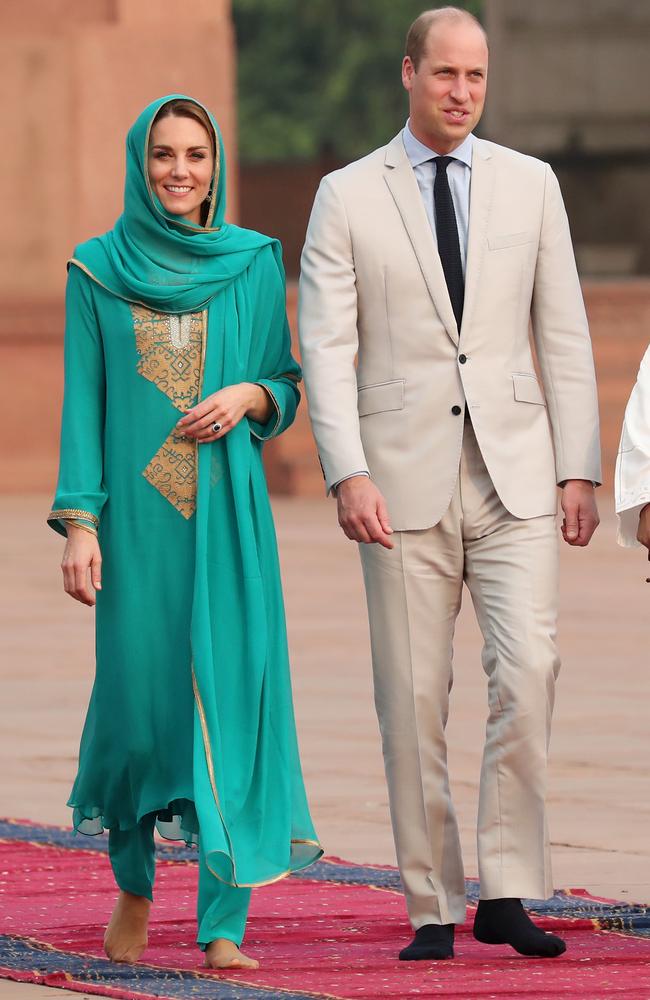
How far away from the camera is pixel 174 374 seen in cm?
568

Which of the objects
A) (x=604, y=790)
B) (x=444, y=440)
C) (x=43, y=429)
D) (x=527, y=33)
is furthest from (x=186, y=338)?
(x=527, y=33)

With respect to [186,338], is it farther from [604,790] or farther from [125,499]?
[604,790]

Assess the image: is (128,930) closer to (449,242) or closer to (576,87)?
(449,242)

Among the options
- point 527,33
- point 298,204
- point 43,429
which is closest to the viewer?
point 43,429

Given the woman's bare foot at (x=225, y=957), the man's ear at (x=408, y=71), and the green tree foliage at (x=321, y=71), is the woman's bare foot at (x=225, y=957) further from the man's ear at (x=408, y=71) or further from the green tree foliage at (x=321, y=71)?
the green tree foliage at (x=321, y=71)

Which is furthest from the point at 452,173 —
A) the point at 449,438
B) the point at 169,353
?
the point at 169,353

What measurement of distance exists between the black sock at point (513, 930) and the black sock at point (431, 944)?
84mm

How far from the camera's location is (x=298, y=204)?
30.3m

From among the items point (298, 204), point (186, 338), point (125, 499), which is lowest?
point (125, 499)

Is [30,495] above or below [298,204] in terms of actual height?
below

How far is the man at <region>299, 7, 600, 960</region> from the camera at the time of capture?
568 cm

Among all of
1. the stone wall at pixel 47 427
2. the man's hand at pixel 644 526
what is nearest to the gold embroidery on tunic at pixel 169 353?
the man's hand at pixel 644 526

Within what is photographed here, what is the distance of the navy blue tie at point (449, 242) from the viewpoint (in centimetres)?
581

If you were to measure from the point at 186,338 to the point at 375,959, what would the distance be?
4.89 feet
